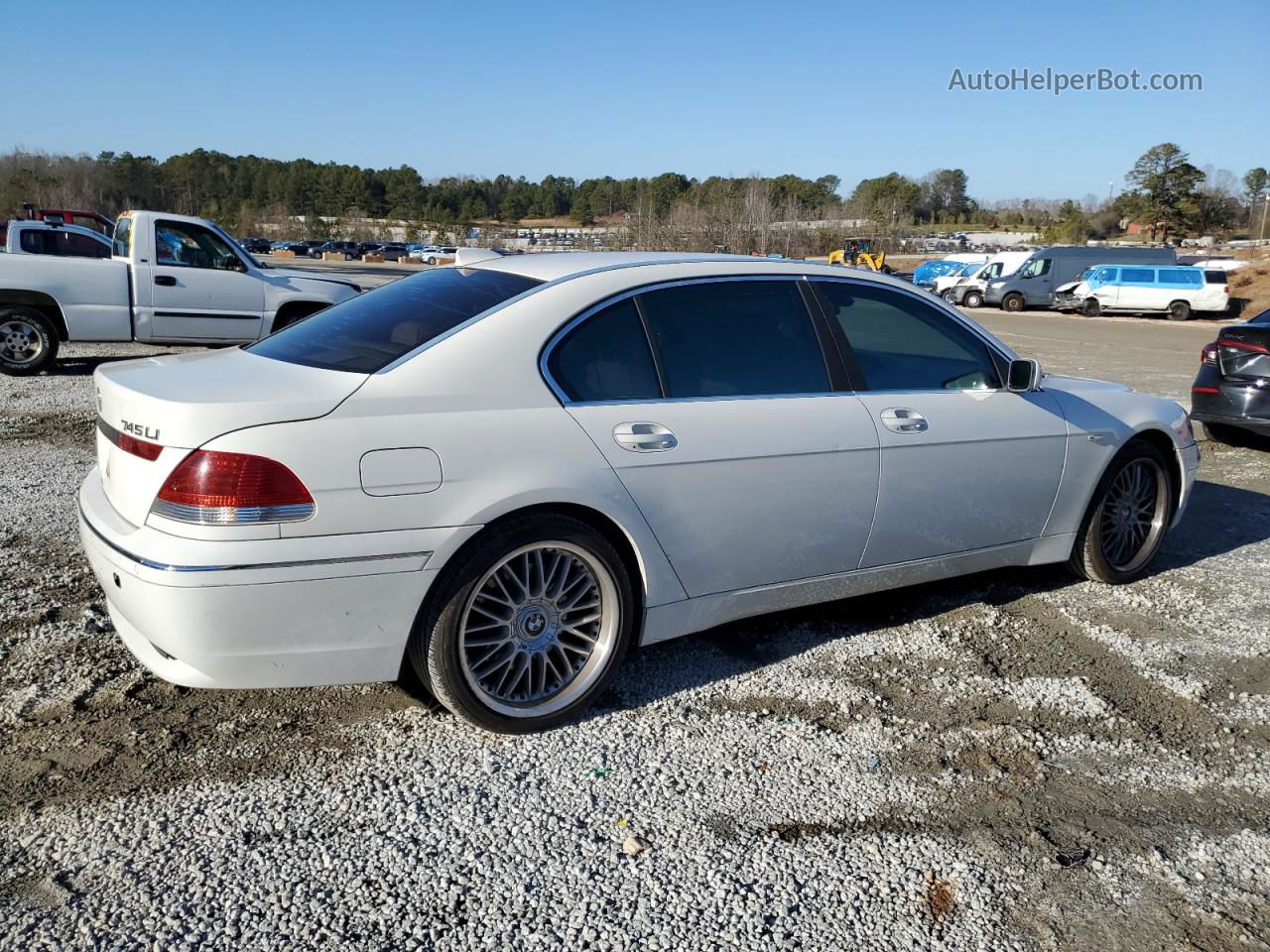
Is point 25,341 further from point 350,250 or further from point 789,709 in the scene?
point 350,250

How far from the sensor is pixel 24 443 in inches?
316

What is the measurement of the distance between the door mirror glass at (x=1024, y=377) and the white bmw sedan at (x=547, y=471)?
1 cm

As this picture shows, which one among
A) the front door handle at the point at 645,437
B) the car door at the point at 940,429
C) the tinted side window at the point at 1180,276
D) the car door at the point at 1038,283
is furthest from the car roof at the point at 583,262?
the car door at the point at 1038,283

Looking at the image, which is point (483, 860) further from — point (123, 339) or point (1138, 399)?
point (123, 339)

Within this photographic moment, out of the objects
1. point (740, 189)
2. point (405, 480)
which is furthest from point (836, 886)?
point (740, 189)

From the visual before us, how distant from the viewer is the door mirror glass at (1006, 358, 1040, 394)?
469 centimetres

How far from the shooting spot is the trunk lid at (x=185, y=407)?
3.08 meters

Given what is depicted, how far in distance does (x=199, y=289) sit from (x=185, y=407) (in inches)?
377

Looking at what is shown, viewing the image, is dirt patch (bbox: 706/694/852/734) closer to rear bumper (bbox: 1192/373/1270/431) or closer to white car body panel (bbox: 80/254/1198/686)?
white car body panel (bbox: 80/254/1198/686)

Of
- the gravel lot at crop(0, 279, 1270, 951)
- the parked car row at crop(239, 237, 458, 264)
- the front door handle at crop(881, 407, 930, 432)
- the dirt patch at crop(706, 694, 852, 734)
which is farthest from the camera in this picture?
the parked car row at crop(239, 237, 458, 264)

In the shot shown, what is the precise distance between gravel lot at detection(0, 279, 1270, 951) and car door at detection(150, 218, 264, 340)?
296 inches

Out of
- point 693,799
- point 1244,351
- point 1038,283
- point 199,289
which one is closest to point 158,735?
point 693,799

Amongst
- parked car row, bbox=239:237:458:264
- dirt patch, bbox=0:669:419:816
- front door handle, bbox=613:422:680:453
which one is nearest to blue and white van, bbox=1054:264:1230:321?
front door handle, bbox=613:422:680:453

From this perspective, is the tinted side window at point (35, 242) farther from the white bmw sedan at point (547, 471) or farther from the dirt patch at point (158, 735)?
the dirt patch at point (158, 735)
